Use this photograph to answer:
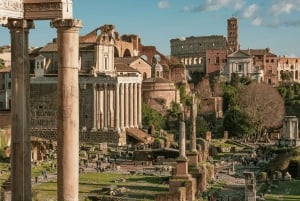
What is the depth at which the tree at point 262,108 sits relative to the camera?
57.3 meters

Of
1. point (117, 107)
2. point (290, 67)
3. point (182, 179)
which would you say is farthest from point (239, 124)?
point (290, 67)

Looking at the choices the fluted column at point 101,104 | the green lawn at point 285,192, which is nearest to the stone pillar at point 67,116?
the green lawn at point 285,192

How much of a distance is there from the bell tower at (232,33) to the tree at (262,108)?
55.6 m

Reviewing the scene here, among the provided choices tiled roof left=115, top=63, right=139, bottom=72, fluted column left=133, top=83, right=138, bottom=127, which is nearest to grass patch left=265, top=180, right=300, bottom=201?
fluted column left=133, top=83, right=138, bottom=127

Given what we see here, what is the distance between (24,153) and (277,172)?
26.3 metres

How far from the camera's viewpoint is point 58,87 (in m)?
9.82

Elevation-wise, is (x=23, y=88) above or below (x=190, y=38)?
below

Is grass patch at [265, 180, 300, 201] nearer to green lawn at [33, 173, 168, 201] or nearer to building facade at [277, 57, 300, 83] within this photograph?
green lawn at [33, 173, 168, 201]

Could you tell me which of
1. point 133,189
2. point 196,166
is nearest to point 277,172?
point 196,166

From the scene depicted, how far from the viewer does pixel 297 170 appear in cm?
3509

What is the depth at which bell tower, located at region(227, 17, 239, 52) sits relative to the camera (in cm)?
11569

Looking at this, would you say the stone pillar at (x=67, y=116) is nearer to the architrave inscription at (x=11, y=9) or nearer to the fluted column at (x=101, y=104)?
the architrave inscription at (x=11, y=9)

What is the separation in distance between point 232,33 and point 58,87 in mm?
108422

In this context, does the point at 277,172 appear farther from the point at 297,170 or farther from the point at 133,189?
the point at 133,189
